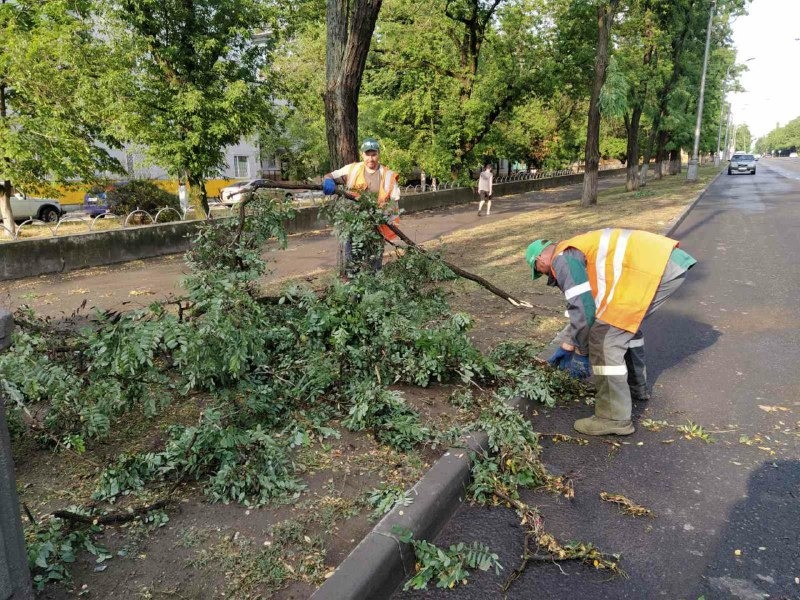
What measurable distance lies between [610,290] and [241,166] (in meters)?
39.4

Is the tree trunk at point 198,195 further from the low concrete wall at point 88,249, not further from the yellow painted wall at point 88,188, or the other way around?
the low concrete wall at point 88,249

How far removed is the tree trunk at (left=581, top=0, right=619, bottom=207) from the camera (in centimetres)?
1706

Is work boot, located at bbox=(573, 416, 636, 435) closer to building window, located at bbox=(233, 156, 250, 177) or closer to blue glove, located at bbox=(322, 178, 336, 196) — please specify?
blue glove, located at bbox=(322, 178, 336, 196)

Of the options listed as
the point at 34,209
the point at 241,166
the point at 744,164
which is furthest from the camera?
the point at 744,164

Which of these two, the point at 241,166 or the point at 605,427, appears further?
A: the point at 241,166

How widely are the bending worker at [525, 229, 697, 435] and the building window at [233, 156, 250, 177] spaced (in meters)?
38.2

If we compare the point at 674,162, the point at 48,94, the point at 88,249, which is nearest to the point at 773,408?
the point at 88,249

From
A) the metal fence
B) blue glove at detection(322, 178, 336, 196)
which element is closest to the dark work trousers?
blue glove at detection(322, 178, 336, 196)

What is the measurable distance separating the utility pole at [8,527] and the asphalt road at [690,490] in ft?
4.94

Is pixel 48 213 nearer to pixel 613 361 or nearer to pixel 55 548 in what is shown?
pixel 55 548

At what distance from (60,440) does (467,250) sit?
8857mm

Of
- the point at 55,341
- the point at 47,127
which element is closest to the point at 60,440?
the point at 55,341

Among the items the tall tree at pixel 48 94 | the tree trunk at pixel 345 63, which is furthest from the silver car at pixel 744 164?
the tree trunk at pixel 345 63

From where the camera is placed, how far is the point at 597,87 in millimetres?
17578
